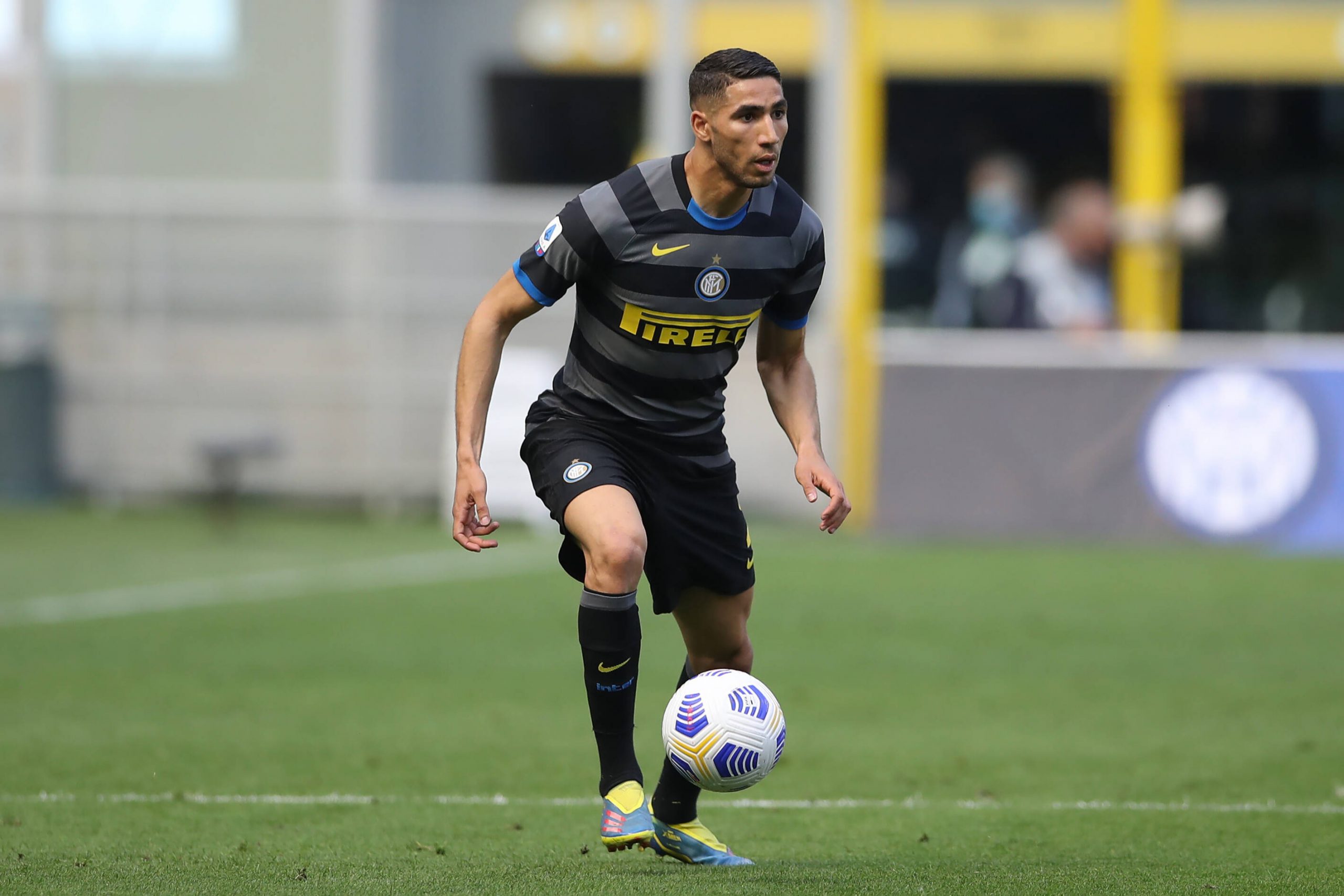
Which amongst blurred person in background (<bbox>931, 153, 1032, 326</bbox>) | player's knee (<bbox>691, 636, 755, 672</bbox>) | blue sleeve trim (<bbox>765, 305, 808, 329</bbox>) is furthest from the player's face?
blurred person in background (<bbox>931, 153, 1032, 326</bbox>)

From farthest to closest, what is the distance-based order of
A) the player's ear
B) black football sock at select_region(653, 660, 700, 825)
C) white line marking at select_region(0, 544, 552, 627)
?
white line marking at select_region(0, 544, 552, 627) < black football sock at select_region(653, 660, 700, 825) < the player's ear

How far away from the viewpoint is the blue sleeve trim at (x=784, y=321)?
5.57 m

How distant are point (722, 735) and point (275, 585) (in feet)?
24.3

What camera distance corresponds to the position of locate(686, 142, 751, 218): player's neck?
5.18 metres

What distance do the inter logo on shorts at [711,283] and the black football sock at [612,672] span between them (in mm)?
848

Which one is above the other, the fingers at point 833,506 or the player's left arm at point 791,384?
the player's left arm at point 791,384

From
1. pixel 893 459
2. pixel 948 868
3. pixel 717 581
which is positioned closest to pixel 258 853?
pixel 717 581

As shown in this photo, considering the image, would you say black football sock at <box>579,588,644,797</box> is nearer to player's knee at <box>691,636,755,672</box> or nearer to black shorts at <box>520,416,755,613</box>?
black shorts at <box>520,416,755,613</box>

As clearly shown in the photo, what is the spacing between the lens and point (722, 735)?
16.3 ft

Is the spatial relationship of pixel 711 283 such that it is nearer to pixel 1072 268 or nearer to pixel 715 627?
pixel 715 627

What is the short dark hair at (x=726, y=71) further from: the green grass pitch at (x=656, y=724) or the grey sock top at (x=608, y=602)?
the green grass pitch at (x=656, y=724)

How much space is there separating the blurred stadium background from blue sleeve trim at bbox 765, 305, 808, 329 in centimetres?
436

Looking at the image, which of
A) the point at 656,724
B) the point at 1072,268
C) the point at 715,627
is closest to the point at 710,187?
the point at 715,627

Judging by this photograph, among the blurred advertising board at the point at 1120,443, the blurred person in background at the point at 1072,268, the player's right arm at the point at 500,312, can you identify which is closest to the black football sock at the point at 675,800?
the player's right arm at the point at 500,312
